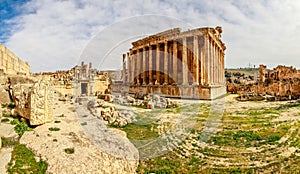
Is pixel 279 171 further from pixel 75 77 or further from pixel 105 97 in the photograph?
pixel 75 77

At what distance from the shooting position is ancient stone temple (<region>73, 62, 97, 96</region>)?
35188 mm

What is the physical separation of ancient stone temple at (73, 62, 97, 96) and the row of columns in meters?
8.05

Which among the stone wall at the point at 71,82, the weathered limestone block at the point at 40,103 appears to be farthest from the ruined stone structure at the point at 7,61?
the stone wall at the point at 71,82

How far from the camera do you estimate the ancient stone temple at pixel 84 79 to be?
1385 inches

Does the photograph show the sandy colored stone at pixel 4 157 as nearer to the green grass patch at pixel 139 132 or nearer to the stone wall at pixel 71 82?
the green grass patch at pixel 139 132

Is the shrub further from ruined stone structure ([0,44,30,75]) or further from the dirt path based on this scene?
ruined stone structure ([0,44,30,75])

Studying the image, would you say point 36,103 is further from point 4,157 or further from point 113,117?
point 113,117

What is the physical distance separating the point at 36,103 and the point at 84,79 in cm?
2699

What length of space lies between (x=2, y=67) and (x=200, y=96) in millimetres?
19501

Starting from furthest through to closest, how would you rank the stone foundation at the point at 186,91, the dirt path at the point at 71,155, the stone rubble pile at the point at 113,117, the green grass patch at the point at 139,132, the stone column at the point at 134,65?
the stone column at the point at 134,65, the stone foundation at the point at 186,91, the stone rubble pile at the point at 113,117, the green grass patch at the point at 139,132, the dirt path at the point at 71,155

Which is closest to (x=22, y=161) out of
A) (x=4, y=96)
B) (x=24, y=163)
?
(x=24, y=163)

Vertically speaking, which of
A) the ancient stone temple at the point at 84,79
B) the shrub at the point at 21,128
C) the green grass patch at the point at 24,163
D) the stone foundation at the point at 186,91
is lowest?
the green grass patch at the point at 24,163

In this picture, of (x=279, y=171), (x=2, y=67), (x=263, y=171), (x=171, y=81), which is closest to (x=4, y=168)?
(x=263, y=171)

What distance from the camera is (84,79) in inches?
1395
